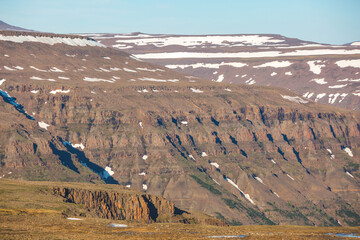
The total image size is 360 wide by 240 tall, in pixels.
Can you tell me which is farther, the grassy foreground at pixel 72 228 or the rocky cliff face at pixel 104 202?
the rocky cliff face at pixel 104 202

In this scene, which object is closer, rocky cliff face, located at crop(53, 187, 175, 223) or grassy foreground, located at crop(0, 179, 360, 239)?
grassy foreground, located at crop(0, 179, 360, 239)

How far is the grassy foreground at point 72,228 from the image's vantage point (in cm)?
13738

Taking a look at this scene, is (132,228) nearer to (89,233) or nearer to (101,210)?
(89,233)

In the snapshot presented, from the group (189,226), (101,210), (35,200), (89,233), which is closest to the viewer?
(89,233)

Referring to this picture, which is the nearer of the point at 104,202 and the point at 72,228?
the point at 72,228

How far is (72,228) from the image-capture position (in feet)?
470

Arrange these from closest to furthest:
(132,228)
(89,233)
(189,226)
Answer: (89,233)
(132,228)
(189,226)

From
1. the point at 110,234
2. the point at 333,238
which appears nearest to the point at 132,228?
the point at 110,234

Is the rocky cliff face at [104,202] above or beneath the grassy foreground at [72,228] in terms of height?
beneath

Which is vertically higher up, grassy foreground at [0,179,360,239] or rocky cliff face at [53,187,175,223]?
grassy foreground at [0,179,360,239]

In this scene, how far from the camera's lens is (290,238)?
462ft

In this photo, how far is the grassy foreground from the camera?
451 ft

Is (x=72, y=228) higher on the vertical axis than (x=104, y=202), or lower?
higher

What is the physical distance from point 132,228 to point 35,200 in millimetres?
30871
